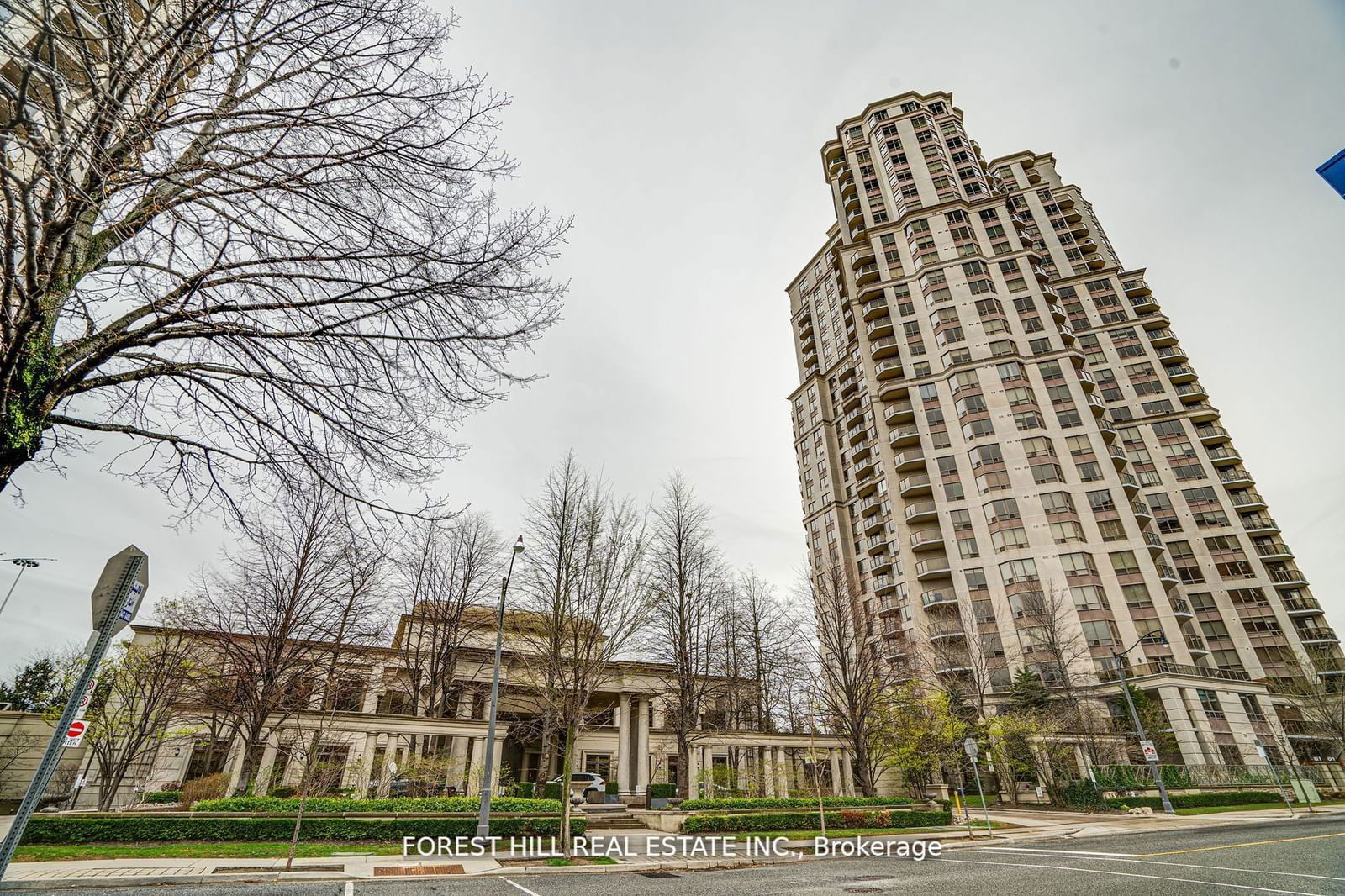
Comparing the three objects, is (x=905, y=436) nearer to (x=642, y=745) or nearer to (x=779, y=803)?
(x=642, y=745)

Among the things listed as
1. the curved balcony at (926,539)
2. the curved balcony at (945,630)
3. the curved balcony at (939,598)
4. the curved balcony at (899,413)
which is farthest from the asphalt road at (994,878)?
the curved balcony at (899,413)

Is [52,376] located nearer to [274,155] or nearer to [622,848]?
[274,155]

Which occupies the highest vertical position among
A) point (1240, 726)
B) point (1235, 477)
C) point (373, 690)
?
point (1235, 477)

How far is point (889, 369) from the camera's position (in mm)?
53969

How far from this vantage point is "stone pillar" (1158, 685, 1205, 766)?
106 ft

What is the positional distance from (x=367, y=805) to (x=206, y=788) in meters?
9.68

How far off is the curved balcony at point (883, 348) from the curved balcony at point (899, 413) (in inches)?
212

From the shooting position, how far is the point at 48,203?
4121 mm

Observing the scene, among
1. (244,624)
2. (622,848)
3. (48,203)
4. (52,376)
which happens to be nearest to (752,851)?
(622,848)

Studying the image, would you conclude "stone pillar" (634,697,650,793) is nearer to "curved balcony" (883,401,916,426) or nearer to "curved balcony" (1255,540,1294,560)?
"curved balcony" (883,401,916,426)

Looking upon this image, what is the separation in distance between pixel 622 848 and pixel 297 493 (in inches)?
536

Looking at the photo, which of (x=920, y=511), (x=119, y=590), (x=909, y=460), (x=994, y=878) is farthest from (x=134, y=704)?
(x=909, y=460)

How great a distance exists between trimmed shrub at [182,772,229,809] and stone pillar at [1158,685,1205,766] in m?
48.0

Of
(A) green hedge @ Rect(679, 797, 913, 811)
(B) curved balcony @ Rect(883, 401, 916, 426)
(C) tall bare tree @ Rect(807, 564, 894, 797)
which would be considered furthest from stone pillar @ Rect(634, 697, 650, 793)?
(B) curved balcony @ Rect(883, 401, 916, 426)
